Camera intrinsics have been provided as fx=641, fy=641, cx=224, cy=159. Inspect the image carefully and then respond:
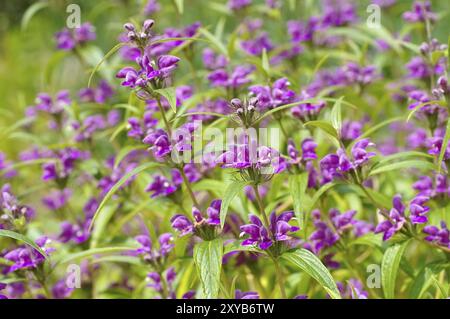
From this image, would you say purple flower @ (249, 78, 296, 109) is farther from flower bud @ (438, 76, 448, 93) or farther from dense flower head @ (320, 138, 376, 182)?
flower bud @ (438, 76, 448, 93)

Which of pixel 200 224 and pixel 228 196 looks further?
pixel 200 224

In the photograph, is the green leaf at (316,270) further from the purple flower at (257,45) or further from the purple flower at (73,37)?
the purple flower at (73,37)

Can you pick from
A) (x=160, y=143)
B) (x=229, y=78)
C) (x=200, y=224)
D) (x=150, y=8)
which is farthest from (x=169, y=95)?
(x=150, y=8)

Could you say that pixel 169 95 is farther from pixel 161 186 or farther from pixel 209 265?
pixel 161 186

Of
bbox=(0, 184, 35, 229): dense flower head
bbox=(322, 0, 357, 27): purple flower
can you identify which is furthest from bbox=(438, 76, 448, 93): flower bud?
bbox=(0, 184, 35, 229): dense flower head

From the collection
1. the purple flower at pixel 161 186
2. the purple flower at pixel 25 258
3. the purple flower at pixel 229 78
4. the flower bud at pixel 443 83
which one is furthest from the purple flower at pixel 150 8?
the flower bud at pixel 443 83
